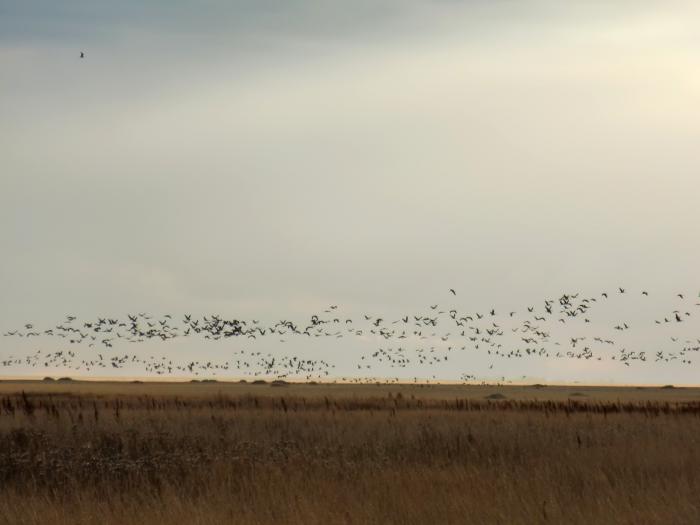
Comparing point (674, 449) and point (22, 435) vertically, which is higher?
point (22, 435)

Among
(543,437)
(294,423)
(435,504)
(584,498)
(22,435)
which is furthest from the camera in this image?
(294,423)

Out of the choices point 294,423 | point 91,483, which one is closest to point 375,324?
point 294,423

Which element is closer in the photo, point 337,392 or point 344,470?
point 344,470

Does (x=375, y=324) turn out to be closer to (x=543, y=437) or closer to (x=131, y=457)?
(x=543, y=437)

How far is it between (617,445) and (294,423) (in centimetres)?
907

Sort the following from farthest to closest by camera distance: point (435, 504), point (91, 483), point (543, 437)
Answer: point (543, 437) < point (91, 483) < point (435, 504)

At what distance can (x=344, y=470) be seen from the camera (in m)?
19.8

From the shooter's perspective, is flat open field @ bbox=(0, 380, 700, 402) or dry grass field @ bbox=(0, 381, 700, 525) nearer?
dry grass field @ bbox=(0, 381, 700, 525)

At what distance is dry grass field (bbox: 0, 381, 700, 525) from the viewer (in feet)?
49.5

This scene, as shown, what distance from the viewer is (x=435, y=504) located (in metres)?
15.5

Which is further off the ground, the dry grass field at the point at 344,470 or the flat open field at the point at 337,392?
the dry grass field at the point at 344,470

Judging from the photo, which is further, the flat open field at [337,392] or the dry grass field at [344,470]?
the flat open field at [337,392]

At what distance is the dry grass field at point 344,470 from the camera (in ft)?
49.5

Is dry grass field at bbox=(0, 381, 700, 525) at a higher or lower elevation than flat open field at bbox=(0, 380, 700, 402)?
higher
